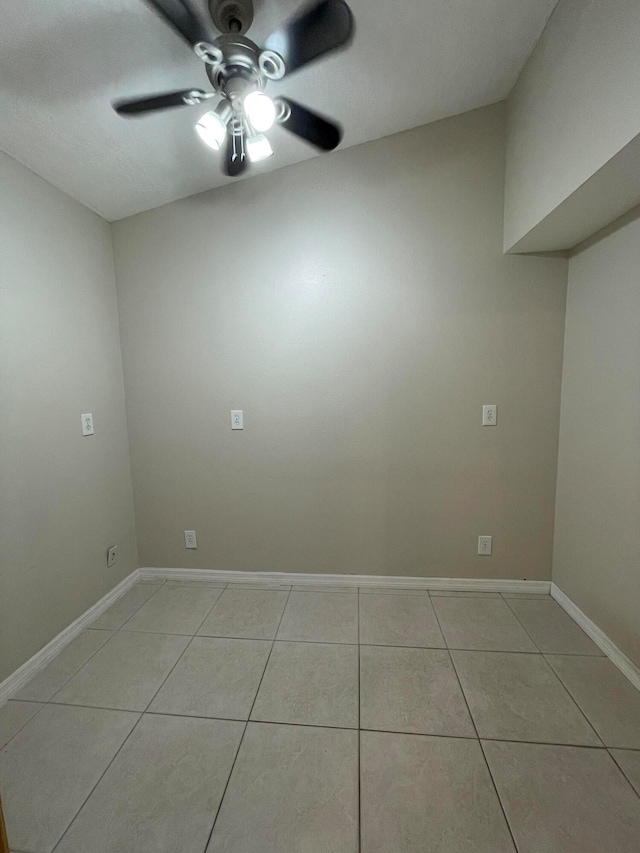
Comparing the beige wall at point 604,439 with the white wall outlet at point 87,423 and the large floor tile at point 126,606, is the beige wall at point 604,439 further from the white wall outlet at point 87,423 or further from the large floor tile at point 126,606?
the white wall outlet at point 87,423

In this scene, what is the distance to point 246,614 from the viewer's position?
6.17 ft

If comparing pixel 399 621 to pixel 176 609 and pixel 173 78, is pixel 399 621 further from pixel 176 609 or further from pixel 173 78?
pixel 173 78

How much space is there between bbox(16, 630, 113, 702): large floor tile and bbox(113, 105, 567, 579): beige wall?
0.67 metres

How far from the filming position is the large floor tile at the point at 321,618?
170cm

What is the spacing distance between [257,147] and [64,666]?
7.89ft

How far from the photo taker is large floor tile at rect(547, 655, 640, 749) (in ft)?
3.93

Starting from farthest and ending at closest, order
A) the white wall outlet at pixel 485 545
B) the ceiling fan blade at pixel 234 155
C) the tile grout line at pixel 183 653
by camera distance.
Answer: the white wall outlet at pixel 485 545, the tile grout line at pixel 183 653, the ceiling fan blade at pixel 234 155

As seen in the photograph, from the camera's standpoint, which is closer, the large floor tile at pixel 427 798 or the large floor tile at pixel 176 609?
the large floor tile at pixel 427 798

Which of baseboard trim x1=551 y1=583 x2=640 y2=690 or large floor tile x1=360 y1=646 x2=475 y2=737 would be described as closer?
large floor tile x1=360 y1=646 x2=475 y2=737

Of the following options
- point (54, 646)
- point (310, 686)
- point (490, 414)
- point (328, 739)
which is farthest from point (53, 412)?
point (490, 414)

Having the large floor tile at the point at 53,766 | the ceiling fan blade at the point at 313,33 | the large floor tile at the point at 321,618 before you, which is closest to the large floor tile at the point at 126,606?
the large floor tile at the point at 53,766

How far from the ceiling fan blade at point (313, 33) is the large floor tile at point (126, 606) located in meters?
2.59

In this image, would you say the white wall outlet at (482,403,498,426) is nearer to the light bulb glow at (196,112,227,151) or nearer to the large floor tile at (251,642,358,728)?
the large floor tile at (251,642,358,728)

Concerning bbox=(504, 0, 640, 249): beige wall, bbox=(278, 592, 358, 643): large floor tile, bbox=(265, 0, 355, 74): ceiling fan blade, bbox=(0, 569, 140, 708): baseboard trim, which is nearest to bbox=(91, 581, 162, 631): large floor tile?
bbox=(0, 569, 140, 708): baseboard trim
